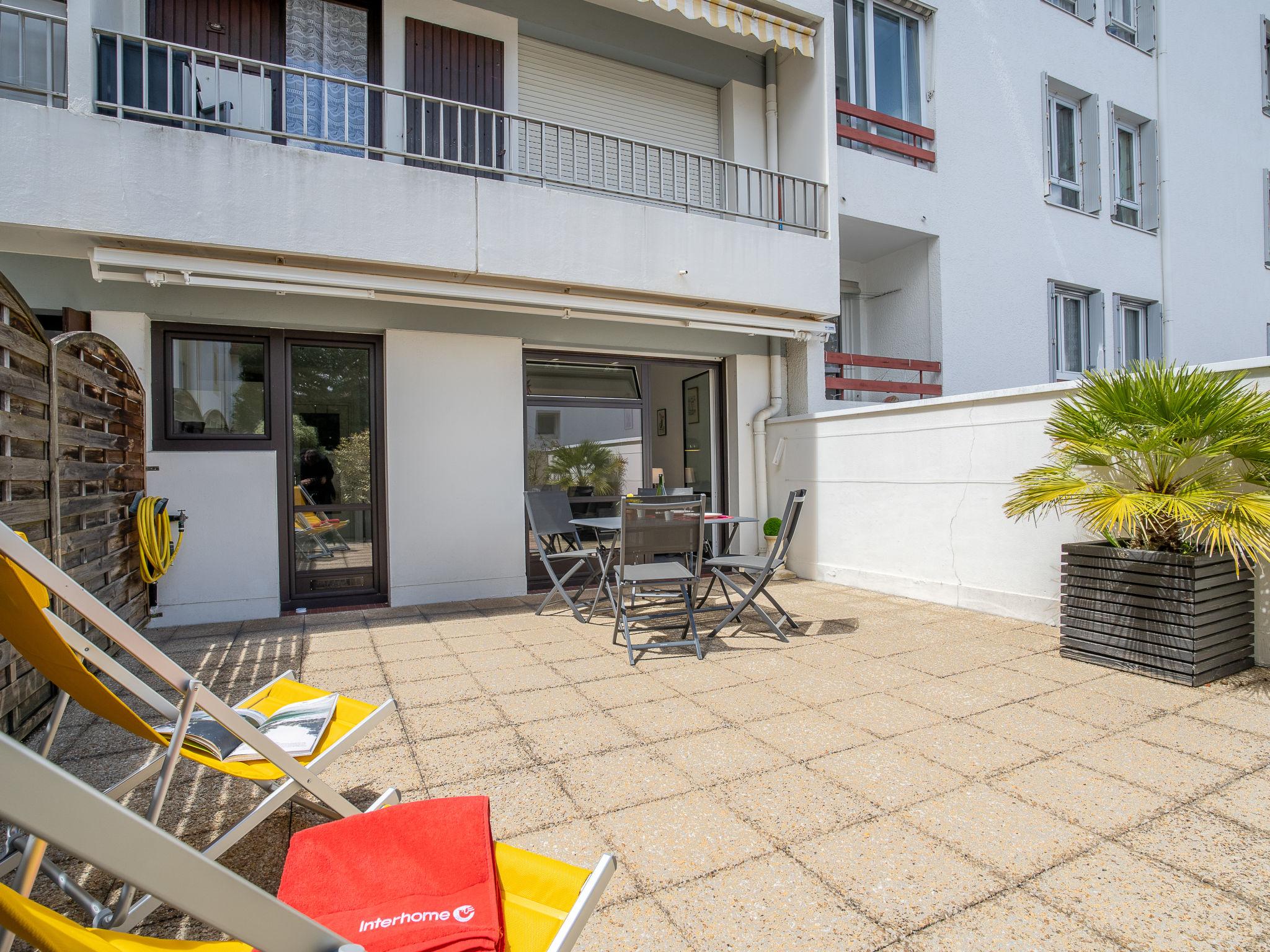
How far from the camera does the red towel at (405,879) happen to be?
1.29 m

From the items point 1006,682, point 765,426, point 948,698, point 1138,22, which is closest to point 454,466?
point 765,426

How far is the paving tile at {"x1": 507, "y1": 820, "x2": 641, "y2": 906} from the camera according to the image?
219 cm

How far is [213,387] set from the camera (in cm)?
625

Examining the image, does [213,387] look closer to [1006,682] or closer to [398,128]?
[398,128]

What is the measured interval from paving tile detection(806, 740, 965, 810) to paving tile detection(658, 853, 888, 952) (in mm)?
641

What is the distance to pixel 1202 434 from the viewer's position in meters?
4.08

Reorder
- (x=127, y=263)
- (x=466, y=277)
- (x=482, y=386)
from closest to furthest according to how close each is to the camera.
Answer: (x=127, y=263) → (x=466, y=277) → (x=482, y=386)

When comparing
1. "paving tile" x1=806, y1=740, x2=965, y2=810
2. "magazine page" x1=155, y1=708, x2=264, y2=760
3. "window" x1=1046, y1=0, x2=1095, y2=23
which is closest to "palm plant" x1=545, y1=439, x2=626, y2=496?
"paving tile" x1=806, y1=740, x2=965, y2=810

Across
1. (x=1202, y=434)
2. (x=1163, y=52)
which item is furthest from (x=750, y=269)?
(x=1163, y=52)

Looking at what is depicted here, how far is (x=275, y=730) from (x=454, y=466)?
4.57 metres

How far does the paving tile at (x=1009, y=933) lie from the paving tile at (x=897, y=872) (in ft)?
0.15

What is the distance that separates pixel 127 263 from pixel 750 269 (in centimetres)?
533

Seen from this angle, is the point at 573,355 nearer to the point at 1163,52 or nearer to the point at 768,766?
the point at 768,766

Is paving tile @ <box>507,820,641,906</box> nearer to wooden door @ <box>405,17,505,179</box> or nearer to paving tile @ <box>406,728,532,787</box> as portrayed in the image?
paving tile @ <box>406,728,532,787</box>
